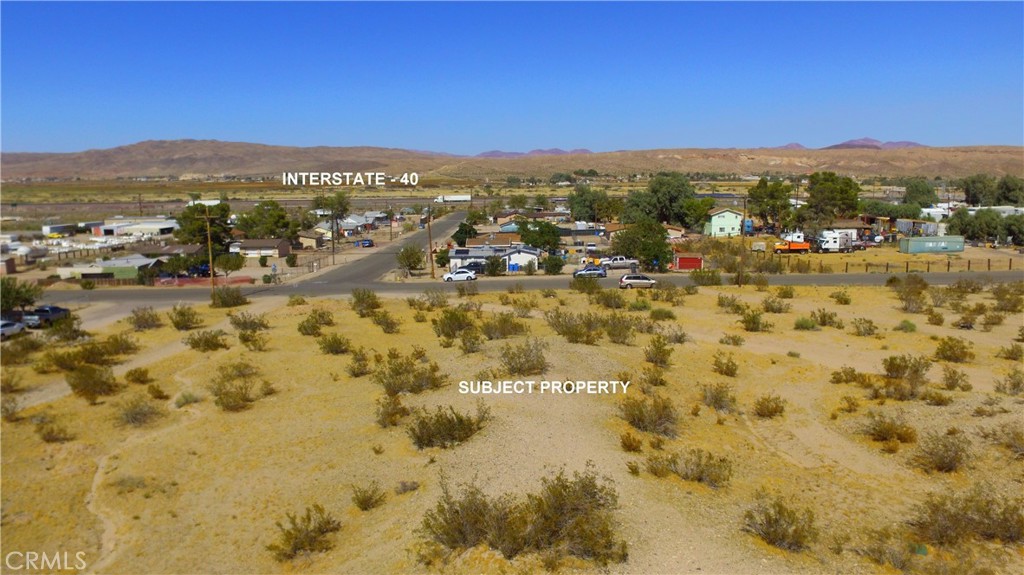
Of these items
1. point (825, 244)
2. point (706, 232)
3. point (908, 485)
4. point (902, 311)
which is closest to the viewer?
point (908, 485)

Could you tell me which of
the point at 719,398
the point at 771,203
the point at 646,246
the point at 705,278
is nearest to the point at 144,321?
the point at 719,398

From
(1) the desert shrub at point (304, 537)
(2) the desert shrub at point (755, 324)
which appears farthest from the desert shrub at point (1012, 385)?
(1) the desert shrub at point (304, 537)

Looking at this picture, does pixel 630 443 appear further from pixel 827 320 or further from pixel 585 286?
pixel 585 286

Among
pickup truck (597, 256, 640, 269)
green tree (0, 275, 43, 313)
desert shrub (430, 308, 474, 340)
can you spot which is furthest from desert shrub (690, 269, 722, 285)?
green tree (0, 275, 43, 313)

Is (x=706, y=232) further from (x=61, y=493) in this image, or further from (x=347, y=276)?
(x=61, y=493)

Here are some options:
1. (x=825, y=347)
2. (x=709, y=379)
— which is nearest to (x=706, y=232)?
(x=825, y=347)

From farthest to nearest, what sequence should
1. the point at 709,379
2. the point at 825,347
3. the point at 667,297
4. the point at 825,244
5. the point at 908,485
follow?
the point at 825,244, the point at 667,297, the point at 825,347, the point at 709,379, the point at 908,485

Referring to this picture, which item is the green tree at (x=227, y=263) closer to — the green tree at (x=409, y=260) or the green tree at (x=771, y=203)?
the green tree at (x=409, y=260)
